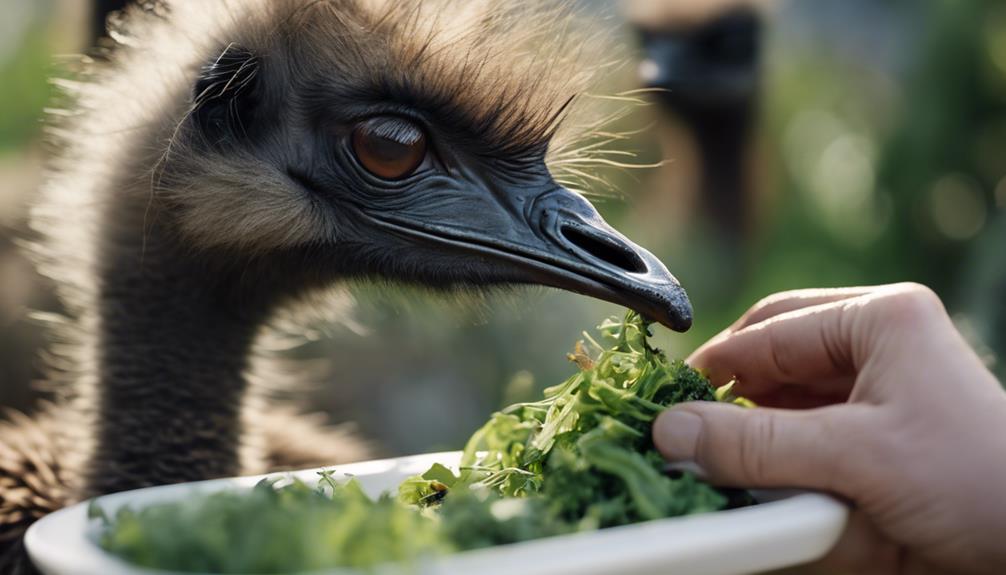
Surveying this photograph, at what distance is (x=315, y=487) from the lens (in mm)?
1433

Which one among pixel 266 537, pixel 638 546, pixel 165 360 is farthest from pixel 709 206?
pixel 266 537

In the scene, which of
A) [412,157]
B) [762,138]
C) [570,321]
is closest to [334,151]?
[412,157]

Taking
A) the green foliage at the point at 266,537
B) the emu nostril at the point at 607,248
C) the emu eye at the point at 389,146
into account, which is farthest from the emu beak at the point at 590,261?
the green foliage at the point at 266,537

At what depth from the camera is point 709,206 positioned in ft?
14.9

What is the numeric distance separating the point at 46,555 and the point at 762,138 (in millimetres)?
3943

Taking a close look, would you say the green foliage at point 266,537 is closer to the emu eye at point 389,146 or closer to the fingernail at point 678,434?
the fingernail at point 678,434

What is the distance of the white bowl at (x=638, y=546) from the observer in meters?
1.02

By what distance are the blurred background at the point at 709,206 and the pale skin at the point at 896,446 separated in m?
0.62

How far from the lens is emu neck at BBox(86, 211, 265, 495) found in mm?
2074

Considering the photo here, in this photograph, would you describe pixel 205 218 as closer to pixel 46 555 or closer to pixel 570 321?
pixel 46 555

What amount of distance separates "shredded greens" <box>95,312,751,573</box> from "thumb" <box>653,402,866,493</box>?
0.03 metres

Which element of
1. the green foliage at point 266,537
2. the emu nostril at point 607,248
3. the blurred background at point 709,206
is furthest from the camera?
the blurred background at point 709,206

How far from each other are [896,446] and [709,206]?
3.29 m

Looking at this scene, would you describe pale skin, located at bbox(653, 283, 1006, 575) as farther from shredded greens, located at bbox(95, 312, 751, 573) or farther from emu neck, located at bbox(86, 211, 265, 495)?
emu neck, located at bbox(86, 211, 265, 495)
